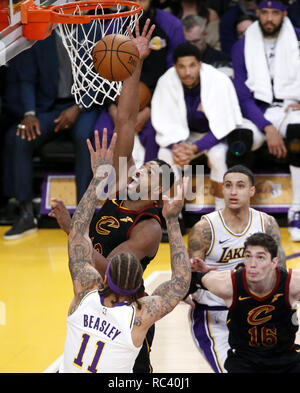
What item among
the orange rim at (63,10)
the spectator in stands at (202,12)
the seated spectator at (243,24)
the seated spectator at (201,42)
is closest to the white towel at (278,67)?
the seated spectator at (201,42)

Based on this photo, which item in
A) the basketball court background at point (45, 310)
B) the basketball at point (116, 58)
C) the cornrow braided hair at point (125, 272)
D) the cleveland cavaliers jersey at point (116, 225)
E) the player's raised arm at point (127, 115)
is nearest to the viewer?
the cornrow braided hair at point (125, 272)

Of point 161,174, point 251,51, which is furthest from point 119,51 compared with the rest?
point 251,51

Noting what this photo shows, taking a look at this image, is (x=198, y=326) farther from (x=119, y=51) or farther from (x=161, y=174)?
(x=119, y=51)

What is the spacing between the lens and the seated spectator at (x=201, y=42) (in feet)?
26.2

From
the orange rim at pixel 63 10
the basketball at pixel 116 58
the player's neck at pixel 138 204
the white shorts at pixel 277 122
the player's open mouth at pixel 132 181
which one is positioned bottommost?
the player's neck at pixel 138 204

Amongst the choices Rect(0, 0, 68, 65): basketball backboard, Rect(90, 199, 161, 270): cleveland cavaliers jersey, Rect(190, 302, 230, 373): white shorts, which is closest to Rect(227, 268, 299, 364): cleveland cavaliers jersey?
Rect(190, 302, 230, 373): white shorts

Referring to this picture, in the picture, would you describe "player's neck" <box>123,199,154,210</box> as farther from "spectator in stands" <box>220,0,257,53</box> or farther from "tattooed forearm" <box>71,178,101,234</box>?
"spectator in stands" <box>220,0,257,53</box>

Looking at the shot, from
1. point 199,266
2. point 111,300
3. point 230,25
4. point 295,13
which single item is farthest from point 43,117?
point 111,300

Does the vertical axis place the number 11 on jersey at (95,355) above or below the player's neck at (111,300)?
below

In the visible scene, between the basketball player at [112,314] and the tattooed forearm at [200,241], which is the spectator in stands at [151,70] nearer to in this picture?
the tattooed forearm at [200,241]

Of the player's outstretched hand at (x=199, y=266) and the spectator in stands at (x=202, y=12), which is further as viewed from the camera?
the spectator in stands at (x=202, y=12)

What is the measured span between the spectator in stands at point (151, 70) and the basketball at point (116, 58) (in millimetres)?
2847

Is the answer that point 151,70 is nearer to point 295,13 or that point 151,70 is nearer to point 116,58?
point 295,13

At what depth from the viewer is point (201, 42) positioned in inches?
315
